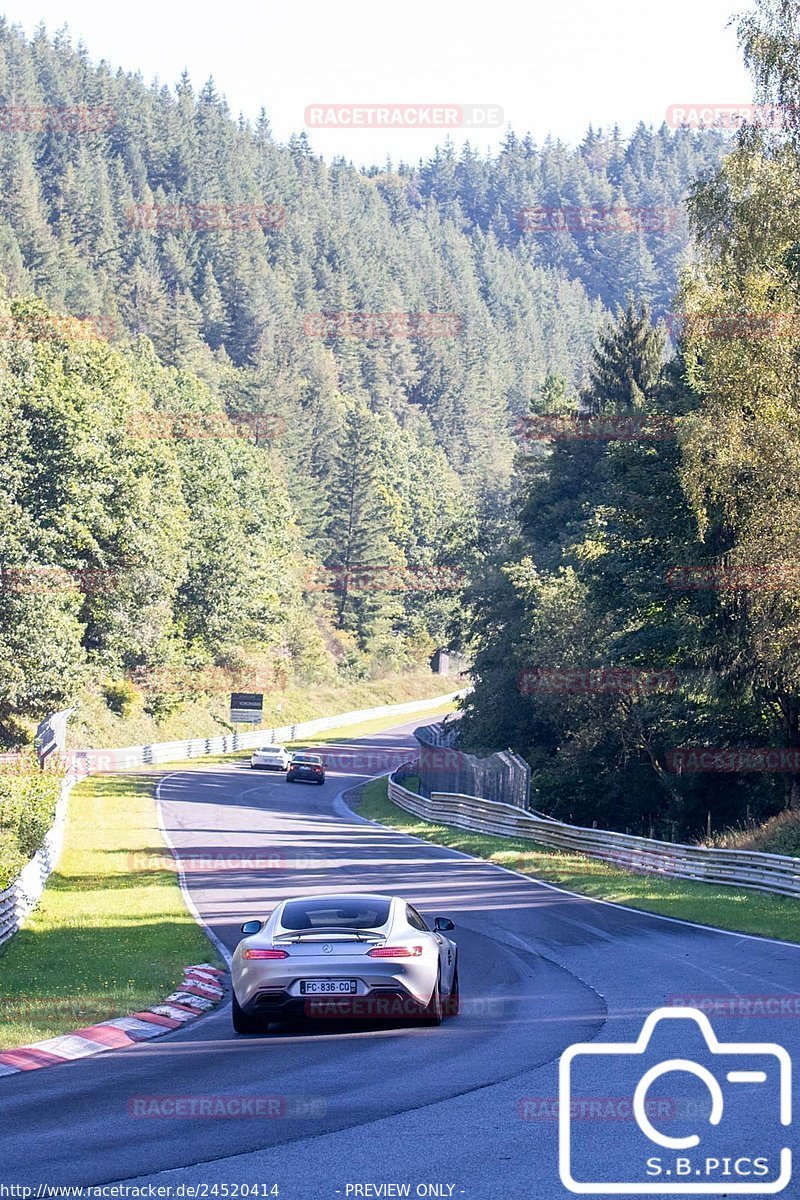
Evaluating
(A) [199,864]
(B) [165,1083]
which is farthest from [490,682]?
(B) [165,1083]

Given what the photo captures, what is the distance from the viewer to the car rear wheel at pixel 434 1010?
12.5 meters

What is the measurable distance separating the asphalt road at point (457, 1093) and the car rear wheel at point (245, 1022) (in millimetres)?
177

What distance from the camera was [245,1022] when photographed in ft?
41.2

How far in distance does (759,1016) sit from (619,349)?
2438 inches

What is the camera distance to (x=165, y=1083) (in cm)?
997

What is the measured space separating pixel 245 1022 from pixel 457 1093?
12.1 ft

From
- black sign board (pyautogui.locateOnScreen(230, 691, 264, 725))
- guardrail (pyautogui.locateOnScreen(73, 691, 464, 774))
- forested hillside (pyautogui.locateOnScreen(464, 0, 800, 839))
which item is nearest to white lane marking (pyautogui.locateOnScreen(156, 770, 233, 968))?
forested hillside (pyautogui.locateOnScreen(464, 0, 800, 839))

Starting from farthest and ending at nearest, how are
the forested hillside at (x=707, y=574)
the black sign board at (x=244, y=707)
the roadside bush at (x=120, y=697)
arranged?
the black sign board at (x=244, y=707) → the roadside bush at (x=120, y=697) → the forested hillside at (x=707, y=574)

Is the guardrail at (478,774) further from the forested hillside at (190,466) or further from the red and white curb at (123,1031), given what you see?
the red and white curb at (123,1031)

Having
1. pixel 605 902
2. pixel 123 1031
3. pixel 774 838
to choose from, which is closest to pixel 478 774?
pixel 774 838

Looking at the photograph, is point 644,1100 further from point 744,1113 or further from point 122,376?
point 122,376

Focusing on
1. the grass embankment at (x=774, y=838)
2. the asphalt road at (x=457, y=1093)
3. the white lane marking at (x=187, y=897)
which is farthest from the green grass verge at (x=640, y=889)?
the white lane marking at (x=187, y=897)

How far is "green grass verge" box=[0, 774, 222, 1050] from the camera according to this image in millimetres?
14170

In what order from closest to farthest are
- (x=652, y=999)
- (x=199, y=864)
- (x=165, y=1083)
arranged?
(x=165, y=1083), (x=652, y=999), (x=199, y=864)
